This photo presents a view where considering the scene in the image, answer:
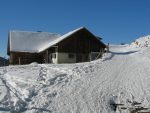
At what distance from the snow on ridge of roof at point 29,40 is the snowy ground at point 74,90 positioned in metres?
15.5

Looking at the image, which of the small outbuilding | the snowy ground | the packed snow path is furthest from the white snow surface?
the snowy ground

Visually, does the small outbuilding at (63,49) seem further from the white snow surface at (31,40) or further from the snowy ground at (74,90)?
the snowy ground at (74,90)

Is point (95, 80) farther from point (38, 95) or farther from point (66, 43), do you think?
point (66, 43)

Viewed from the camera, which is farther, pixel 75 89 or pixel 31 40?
pixel 31 40

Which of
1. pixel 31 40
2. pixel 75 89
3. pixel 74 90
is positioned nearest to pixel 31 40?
pixel 31 40

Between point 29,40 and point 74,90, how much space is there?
29.5 metres

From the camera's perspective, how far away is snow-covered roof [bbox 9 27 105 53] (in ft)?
173

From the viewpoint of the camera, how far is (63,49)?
4944cm

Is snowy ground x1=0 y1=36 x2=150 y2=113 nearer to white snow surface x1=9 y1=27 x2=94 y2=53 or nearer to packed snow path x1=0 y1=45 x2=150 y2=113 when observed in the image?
packed snow path x1=0 y1=45 x2=150 y2=113

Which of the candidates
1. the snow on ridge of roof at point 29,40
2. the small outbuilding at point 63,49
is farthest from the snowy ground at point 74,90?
the snow on ridge of roof at point 29,40

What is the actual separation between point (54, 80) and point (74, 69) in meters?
5.21

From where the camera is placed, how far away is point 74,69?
117 feet

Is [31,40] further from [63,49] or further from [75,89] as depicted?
[75,89]

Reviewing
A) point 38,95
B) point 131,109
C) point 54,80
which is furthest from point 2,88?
point 131,109
